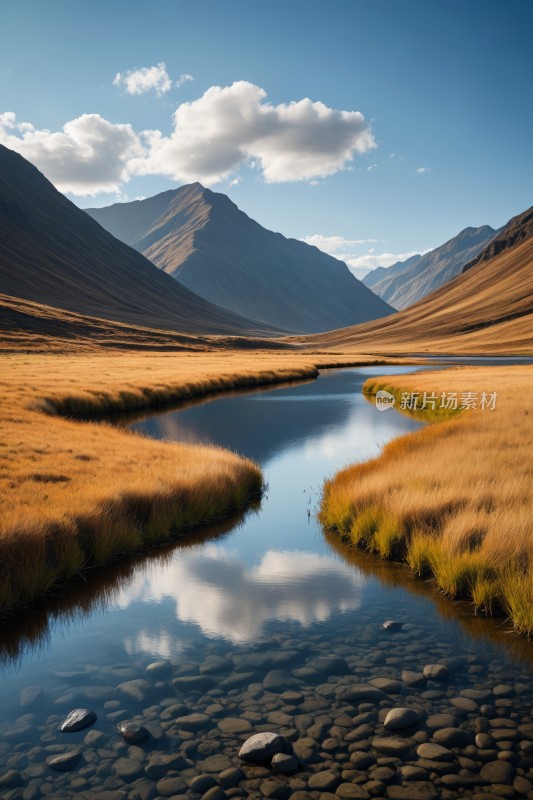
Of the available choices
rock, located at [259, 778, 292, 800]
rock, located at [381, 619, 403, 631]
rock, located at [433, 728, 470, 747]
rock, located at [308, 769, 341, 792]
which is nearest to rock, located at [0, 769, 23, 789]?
rock, located at [259, 778, 292, 800]

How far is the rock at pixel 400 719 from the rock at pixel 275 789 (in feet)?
5.22

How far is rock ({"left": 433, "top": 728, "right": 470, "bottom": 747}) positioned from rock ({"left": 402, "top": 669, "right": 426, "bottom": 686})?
110 centimetres

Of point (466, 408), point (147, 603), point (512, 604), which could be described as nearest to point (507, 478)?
point (512, 604)

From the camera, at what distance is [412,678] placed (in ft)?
27.8

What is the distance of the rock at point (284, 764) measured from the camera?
6.74 metres

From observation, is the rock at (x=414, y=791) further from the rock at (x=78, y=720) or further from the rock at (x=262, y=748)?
the rock at (x=78, y=720)

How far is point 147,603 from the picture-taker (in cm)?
1154

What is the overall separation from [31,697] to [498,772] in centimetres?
616

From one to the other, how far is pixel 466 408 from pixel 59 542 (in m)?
29.0

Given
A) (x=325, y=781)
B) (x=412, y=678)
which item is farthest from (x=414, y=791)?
(x=412, y=678)

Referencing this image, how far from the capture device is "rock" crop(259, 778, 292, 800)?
21.1 feet

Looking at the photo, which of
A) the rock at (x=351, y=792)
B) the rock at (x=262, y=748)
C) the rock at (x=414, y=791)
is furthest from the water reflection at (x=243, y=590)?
the rock at (x=414, y=791)

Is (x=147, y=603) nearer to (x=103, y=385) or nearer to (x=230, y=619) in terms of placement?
(x=230, y=619)

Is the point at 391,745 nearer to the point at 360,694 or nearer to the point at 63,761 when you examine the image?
the point at 360,694
